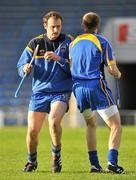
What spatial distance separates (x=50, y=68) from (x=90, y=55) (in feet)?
2.16

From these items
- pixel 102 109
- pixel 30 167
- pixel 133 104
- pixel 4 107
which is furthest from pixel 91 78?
pixel 133 104

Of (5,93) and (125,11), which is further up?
(125,11)

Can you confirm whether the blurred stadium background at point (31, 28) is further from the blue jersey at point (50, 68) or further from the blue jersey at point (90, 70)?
the blue jersey at point (90, 70)

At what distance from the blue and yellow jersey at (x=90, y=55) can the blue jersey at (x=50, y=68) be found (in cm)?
29

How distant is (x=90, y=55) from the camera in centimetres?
1006

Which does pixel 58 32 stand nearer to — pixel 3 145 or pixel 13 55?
pixel 3 145

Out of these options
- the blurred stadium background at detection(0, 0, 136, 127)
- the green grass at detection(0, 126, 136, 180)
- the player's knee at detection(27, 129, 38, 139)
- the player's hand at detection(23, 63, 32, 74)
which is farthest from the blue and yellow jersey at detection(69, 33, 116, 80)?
the blurred stadium background at detection(0, 0, 136, 127)

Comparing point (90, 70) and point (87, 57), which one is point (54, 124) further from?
point (87, 57)

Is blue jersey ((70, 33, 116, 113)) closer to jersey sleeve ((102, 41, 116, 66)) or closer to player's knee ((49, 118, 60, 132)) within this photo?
jersey sleeve ((102, 41, 116, 66))

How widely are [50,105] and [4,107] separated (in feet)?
84.0

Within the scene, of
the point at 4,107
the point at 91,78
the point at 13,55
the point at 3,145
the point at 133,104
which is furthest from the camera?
the point at 133,104

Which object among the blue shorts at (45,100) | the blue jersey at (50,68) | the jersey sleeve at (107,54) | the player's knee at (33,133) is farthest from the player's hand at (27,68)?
the jersey sleeve at (107,54)

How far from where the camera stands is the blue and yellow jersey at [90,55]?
1001cm

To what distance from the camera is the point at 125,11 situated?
40438mm
